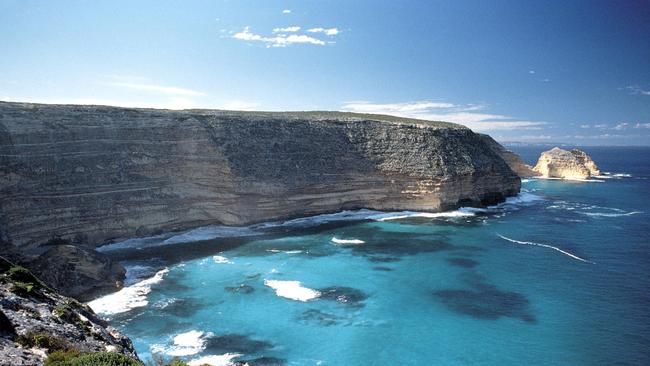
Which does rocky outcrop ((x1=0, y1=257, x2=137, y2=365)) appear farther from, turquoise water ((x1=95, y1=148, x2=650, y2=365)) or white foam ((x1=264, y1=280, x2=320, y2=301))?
white foam ((x1=264, y1=280, x2=320, y2=301))

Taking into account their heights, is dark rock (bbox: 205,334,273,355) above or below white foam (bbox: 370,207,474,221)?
below

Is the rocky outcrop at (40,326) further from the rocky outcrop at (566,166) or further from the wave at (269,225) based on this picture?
the rocky outcrop at (566,166)

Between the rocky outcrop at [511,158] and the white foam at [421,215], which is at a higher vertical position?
the rocky outcrop at [511,158]

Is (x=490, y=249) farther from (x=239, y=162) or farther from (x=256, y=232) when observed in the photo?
(x=239, y=162)

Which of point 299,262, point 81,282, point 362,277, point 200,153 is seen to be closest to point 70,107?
point 200,153

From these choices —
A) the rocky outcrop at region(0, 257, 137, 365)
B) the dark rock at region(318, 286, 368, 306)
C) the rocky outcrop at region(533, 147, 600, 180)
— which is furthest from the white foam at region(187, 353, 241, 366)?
the rocky outcrop at region(533, 147, 600, 180)

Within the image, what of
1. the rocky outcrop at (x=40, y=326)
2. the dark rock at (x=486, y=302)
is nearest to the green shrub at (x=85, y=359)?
the rocky outcrop at (x=40, y=326)
